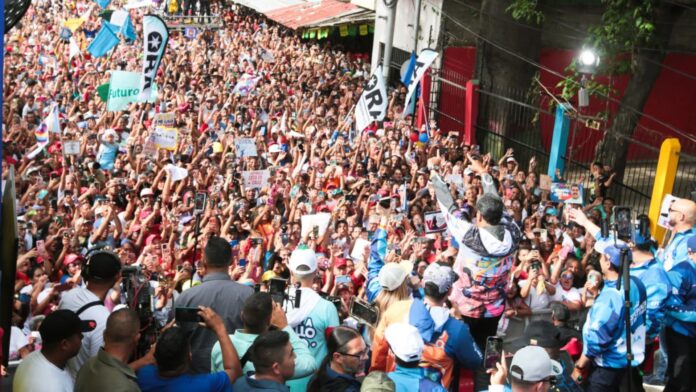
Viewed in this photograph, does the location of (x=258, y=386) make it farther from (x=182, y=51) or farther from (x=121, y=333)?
(x=182, y=51)

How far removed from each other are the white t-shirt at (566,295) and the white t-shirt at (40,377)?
5131 mm

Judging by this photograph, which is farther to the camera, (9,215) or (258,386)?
(9,215)

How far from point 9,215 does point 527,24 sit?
15379 mm

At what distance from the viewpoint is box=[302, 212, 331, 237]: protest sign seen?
10391 millimetres

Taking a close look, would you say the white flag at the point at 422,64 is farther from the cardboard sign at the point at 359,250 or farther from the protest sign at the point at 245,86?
the cardboard sign at the point at 359,250

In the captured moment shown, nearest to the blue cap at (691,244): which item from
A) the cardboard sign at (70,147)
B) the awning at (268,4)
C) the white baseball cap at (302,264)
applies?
the white baseball cap at (302,264)

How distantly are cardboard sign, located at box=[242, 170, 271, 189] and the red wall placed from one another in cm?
663

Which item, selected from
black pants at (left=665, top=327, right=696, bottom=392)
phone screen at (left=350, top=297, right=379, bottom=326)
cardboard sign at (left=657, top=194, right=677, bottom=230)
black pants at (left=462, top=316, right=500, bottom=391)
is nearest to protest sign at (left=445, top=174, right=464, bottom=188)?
cardboard sign at (left=657, top=194, right=677, bottom=230)

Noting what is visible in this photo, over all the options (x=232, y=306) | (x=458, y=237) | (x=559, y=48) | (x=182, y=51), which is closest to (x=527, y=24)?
(x=559, y=48)

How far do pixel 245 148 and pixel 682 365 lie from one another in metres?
8.81

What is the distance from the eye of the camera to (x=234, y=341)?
5.18m

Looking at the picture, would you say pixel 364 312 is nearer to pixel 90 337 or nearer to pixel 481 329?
pixel 90 337

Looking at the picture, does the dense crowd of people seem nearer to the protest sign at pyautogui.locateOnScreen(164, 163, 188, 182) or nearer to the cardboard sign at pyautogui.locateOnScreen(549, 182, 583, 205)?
the protest sign at pyautogui.locateOnScreen(164, 163, 188, 182)

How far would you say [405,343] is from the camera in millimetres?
5035
